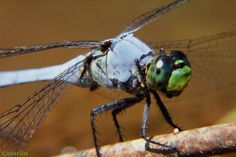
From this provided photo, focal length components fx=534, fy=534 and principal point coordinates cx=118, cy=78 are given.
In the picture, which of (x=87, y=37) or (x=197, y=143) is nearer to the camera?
(x=197, y=143)

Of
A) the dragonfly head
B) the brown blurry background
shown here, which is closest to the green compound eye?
the dragonfly head

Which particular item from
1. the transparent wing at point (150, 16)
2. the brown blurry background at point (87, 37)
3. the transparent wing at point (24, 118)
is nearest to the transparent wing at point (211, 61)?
the transparent wing at point (150, 16)

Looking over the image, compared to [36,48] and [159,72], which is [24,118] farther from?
[159,72]

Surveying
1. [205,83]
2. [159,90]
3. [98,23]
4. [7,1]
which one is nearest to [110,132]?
[205,83]

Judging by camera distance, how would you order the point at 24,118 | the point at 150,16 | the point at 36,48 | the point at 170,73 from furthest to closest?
1. the point at 150,16
2. the point at 36,48
3. the point at 24,118
4. the point at 170,73

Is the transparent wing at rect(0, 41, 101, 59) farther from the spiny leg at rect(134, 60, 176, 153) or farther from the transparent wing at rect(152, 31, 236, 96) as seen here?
the transparent wing at rect(152, 31, 236, 96)

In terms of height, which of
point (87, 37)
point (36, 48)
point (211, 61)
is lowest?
point (211, 61)

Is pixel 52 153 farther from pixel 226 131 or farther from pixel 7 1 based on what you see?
pixel 7 1

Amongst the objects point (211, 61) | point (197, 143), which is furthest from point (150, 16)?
point (197, 143)
